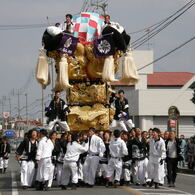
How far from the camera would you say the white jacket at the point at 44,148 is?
57.4 ft

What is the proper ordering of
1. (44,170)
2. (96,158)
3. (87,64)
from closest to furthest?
(44,170)
(96,158)
(87,64)

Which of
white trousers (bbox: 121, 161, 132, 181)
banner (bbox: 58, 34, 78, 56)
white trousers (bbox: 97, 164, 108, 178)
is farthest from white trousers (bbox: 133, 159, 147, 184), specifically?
banner (bbox: 58, 34, 78, 56)

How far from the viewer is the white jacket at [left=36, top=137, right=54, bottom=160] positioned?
57.4ft

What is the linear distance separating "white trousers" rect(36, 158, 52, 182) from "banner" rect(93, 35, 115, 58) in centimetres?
349

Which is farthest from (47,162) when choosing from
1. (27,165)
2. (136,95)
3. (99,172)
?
(136,95)

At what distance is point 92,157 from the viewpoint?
1858 cm

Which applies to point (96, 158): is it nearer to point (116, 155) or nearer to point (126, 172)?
point (116, 155)

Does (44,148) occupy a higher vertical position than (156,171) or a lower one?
higher

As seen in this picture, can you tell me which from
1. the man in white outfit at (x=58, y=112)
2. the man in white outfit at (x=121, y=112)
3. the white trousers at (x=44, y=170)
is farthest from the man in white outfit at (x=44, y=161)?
the man in white outfit at (x=121, y=112)

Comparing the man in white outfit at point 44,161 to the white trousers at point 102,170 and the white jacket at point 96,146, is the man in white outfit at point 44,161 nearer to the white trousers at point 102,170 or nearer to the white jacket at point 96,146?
the white jacket at point 96,146

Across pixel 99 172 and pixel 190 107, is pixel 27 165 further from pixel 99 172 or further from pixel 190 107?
pixel 190 107

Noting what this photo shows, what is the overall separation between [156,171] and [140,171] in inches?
36.2

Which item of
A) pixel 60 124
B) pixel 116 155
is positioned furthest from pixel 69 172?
pixel 60 124

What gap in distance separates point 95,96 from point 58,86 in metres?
1.29
